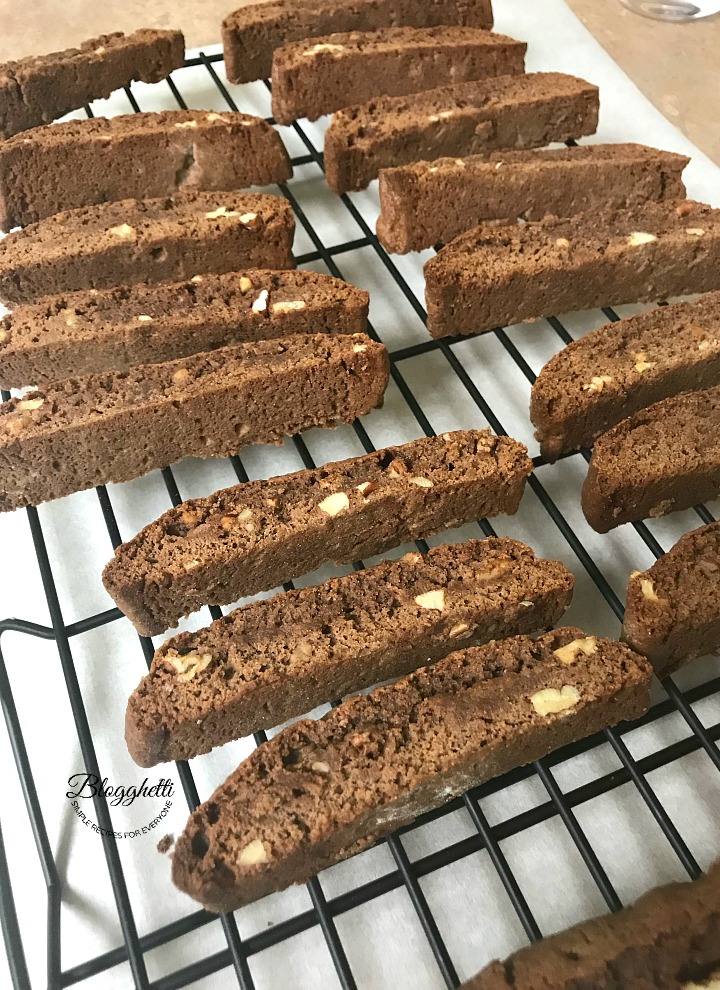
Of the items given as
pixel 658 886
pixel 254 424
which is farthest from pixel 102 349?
pixel 658 886

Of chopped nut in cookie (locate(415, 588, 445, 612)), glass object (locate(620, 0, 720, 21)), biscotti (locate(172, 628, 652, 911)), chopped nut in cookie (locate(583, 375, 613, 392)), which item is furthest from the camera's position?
glass object (locate(620, 0, 720, 21))

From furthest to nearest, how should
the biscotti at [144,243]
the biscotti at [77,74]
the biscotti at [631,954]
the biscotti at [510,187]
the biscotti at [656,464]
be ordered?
the biscotti at [77,74]
the biscotti at [510,187]
the biscotti at [144,243]
the biscotti at [656,464]
the biscotti at [631,954]

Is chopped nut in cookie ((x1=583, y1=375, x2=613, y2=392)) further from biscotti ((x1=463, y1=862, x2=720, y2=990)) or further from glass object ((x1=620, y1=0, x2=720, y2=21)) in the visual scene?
glass object ((x1=620, y1=0, x2=720, y2=21))

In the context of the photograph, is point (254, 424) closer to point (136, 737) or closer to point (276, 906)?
point (136, 737)

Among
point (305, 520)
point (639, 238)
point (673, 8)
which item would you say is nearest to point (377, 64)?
point (639, 238)

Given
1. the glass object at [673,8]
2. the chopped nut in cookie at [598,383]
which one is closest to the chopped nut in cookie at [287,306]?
the chopped nut in cookie at [598,383]

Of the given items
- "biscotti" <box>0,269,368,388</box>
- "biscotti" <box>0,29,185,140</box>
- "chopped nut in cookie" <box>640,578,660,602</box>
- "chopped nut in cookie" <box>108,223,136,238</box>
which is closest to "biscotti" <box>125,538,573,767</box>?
"chopped nut in cookie" <box>640,578,660,602</box>

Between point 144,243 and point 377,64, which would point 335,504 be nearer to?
point 144,243

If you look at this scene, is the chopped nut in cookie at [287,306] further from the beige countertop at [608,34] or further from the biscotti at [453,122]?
the beige countertop at [608,34]
